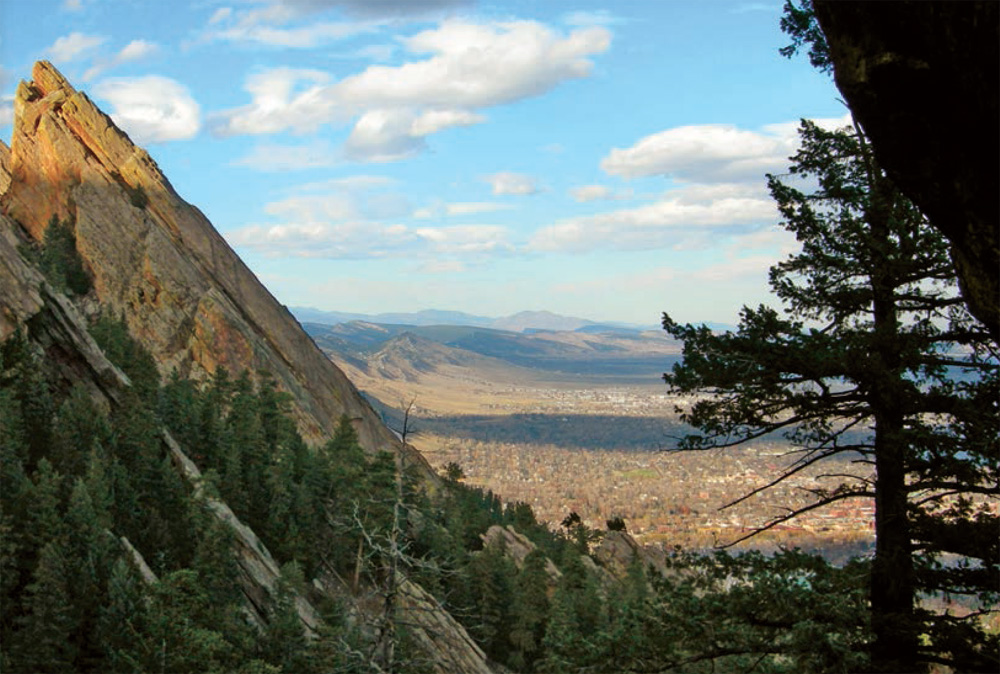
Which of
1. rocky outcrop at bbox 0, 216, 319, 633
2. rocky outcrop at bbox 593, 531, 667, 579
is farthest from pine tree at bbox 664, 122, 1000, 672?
rocky outcrop at bbox 593, 531, 667, 579

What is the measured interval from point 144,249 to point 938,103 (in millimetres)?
71737

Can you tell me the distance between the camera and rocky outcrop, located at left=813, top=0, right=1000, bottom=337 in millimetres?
6176

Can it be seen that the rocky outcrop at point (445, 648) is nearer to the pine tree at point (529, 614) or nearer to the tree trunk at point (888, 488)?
the pine tree at point (529, 614)

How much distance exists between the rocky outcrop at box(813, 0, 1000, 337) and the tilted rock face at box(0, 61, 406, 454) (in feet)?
209

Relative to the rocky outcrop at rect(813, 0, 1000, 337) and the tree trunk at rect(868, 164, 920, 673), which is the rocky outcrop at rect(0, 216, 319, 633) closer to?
the tree trunk at rect(868, 164, 920, 673)

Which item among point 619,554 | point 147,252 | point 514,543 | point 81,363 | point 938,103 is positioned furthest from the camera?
point 619,554

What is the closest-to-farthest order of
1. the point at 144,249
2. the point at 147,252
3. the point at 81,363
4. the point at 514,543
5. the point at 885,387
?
the point at 885,387
the point at 81,363
the point at 144,249
the point at 147,252
the point at 514,543

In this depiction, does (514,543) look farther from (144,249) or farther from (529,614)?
(144,249)

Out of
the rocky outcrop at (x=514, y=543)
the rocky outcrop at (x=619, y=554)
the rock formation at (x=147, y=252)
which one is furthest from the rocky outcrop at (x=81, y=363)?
the rocky outcrop at (x=619, y=554)

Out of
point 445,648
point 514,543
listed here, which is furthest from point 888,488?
point 514,543

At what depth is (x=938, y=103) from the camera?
6.53 m

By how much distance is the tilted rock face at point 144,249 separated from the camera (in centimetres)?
6694

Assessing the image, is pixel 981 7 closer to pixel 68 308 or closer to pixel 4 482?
pixel 4 482

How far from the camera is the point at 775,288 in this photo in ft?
44.2
